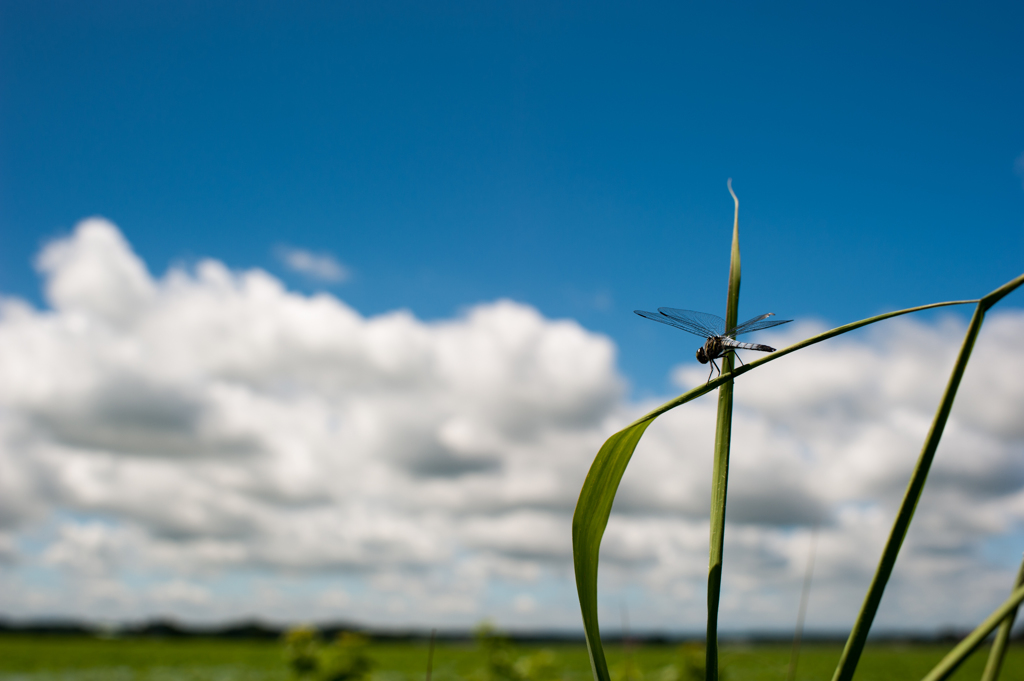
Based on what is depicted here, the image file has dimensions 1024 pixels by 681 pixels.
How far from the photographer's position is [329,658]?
4664mm

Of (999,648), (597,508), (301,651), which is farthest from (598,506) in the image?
(301,651)

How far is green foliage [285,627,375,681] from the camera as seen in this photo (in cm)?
449

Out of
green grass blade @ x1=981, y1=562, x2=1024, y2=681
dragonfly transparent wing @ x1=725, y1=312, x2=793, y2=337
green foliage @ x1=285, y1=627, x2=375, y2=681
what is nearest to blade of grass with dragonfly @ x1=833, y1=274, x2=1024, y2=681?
green grass blade @ x1=981, y1=562, x2=1024, y2=681

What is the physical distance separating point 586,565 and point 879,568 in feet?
1.05

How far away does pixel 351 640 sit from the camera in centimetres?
454

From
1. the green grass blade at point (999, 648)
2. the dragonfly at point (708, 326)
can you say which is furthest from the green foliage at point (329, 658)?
the green grass blade at point (999, 648)

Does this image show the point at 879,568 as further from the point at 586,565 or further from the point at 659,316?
the point at 659,316

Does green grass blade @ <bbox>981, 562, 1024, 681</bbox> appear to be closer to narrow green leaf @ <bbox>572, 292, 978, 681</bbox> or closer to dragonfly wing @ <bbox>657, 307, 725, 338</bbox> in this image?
narrow green leaf @ <bbox>572, 292, 978, 681</bbox>

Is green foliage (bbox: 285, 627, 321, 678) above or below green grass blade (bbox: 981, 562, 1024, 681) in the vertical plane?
below

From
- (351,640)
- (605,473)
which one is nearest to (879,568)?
(605,473)

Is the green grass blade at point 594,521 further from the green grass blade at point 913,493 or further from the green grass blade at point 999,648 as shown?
the green grass blade at point 999,648

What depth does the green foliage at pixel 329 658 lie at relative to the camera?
449 cm

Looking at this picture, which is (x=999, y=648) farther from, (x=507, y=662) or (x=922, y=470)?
(x=507, y=662)

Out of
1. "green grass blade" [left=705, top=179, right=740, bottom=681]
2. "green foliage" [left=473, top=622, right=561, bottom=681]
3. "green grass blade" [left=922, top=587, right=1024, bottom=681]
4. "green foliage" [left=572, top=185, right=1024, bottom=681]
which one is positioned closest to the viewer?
"green grass blade" [left=922, top=587, right=1024, bottom=681]
